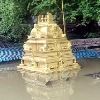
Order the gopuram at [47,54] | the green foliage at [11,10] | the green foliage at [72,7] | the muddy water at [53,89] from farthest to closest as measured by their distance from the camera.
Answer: the green foliage at [11,10]
the green foliage at [72,7]
the gopuram at [47,54]
the muddy water at [53,89]

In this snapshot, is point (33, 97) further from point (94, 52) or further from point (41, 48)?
point (94, 52)

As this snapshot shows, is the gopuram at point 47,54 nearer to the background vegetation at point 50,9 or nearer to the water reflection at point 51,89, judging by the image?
the water reflection at point 51,89

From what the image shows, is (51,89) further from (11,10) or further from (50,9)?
(11,10)

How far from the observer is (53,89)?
25.9 feet

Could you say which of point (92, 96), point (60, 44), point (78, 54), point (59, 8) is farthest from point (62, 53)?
point (78, 54)

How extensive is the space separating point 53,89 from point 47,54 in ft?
2.98

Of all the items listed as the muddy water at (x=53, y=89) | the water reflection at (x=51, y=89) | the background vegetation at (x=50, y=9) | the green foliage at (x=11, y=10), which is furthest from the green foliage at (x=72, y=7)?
the water reflection at (x=51, y=89)

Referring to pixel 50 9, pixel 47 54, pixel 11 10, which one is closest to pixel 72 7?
pixel 50 9

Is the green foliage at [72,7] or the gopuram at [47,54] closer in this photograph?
the gopuram at [47,54]

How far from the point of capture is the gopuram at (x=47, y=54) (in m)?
8.20

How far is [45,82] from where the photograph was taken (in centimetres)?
812

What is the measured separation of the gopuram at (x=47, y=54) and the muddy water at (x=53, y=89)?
0.28 metres

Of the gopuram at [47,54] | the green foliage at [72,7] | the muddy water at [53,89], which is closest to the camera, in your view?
the muddy water at [53,89]

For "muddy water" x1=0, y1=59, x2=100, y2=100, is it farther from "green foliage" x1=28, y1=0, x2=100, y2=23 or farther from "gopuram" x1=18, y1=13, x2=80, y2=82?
"green foliage" x1=28, y1=0, x2=100, y2=23
